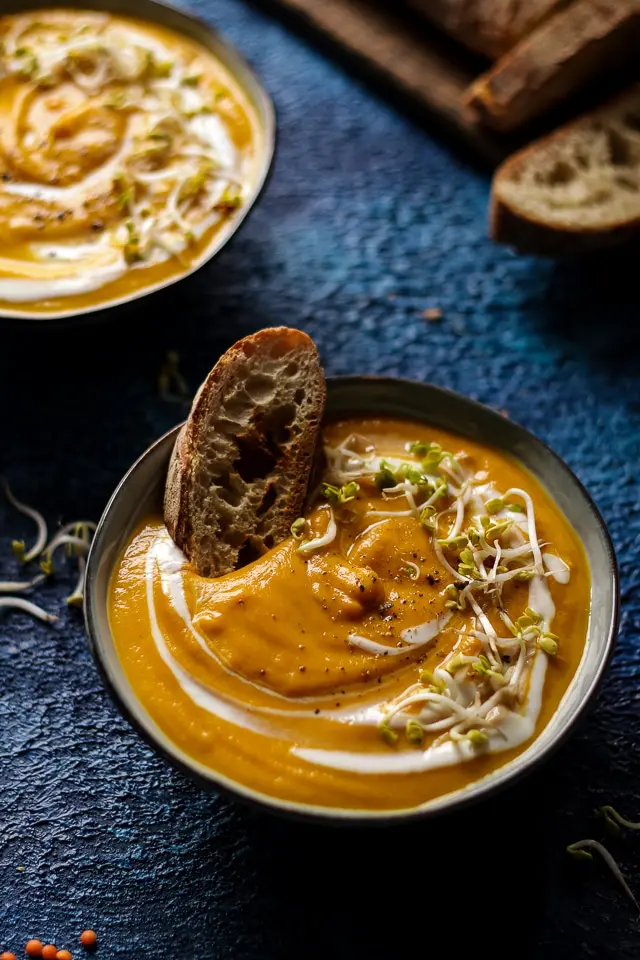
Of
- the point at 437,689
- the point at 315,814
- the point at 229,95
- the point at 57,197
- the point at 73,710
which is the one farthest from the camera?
the point at 229,95

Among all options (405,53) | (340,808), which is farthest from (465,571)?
(405,53)

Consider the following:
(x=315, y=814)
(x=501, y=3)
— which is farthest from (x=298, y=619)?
(x=501, y=3)

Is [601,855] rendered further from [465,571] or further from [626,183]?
[626,183]

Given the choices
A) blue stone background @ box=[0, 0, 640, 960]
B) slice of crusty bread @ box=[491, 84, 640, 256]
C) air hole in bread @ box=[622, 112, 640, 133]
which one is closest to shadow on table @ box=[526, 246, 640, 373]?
blue stone background @ box=[0, 0, 640, 960]

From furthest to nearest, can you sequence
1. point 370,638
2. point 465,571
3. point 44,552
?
1. point 44,552
2. point 465,571
3. point 370,638

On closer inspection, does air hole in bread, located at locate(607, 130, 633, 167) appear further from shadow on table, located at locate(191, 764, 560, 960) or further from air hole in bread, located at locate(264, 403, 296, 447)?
shadow on table, located at locate(191, 764, 560, 960)

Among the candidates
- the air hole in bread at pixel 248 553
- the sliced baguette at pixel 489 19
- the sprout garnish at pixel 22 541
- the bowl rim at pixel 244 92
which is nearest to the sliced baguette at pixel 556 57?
the sliced baguette at pixel 489 19

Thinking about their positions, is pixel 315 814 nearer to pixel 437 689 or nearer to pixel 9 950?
pixel 437 689
